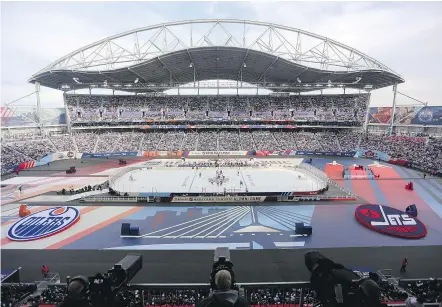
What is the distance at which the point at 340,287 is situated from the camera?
9.58 ft

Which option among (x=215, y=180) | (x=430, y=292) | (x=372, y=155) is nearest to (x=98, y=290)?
(x=430, y=292)

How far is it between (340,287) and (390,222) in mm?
19310

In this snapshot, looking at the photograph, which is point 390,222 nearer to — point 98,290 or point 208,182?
point 208,182

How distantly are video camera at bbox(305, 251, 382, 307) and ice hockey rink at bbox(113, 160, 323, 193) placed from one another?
818 inches

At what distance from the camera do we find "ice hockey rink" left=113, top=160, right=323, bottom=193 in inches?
1008

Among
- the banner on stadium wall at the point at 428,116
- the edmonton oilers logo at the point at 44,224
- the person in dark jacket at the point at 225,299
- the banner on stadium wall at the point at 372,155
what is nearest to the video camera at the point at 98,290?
the person in dark jacket at the point at 225,299

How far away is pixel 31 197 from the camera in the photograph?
82.1ft

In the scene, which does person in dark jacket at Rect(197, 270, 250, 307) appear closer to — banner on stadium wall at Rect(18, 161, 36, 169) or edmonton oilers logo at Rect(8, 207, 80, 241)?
edmonton oilers logo at Rect(8, 207, 80, 241)

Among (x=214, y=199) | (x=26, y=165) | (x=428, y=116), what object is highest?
(x=428, y=116)

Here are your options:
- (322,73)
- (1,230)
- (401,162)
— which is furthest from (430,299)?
(322,73)

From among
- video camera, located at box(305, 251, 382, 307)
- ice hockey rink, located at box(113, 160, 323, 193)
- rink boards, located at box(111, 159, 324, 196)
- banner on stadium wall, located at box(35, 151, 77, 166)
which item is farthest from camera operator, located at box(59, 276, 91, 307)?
banner on stadium wall, located at box(35, 151, 77, 166)

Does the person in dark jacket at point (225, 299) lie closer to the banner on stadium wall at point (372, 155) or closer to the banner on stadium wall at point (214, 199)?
the banner on stadium wall at point (214, 199)

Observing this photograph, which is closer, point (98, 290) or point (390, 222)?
point (98, 290)

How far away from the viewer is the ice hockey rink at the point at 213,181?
1008 inches
